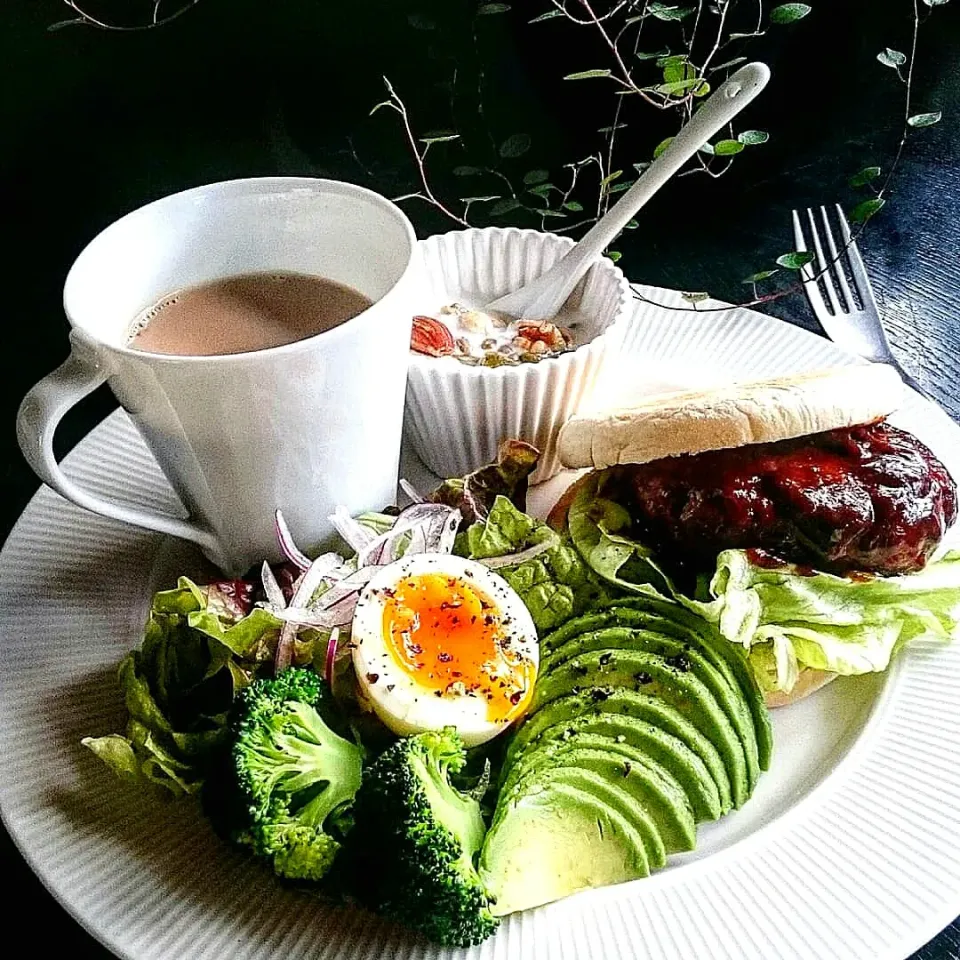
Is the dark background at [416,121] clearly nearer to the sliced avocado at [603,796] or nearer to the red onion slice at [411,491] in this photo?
the red onion slice at [411,491]

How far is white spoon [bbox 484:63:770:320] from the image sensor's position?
1.88 metres

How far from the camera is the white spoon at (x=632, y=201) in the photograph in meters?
1.88

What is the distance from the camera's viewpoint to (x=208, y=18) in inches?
133

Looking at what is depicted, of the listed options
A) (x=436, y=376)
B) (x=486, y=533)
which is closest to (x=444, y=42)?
(x=436, y=376)

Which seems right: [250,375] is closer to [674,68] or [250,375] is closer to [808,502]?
[808,502]

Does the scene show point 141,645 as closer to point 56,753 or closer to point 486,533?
point 56,753

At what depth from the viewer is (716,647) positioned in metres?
1.67

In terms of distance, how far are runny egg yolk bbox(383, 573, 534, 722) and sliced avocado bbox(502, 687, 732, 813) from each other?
0.04m

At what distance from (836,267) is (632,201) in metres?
0.88

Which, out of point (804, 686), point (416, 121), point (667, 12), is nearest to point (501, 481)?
point (804, 686)

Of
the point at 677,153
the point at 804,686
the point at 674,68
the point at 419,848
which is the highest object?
the point at 674,68

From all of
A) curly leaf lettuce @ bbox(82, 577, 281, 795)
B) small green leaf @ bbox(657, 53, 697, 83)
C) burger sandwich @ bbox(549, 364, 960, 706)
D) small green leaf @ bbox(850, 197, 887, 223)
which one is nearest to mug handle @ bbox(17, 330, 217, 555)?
curly leaf lettuce @ bbox(82, 577, 281, 795)

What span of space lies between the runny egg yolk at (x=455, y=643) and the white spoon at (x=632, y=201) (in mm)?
768

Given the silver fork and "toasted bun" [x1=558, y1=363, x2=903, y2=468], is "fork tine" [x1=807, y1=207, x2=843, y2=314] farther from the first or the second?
"toasted bun" [x1=558, y1=363, x2=903, y2=468]
